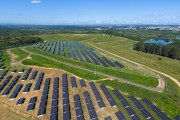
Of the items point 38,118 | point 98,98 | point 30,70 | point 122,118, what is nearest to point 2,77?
point 30,70

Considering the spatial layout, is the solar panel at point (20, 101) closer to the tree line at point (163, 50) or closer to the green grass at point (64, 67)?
the green grass at point (64, 67)

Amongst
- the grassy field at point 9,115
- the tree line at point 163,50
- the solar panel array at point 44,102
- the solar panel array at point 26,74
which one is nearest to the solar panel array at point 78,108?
the solar panel array at point 44,102

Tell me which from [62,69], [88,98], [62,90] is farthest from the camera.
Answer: [62,69]

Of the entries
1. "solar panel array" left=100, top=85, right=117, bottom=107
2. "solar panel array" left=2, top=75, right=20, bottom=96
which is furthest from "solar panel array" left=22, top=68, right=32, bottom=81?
"solar panel array" left=100, top=85, right=117, bottom=107

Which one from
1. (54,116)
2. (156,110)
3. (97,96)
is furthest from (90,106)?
(156,110)

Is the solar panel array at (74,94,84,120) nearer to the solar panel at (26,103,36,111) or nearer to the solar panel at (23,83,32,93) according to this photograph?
the solar panel at (26,103,36,111)

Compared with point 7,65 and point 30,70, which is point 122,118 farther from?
point 7,65
